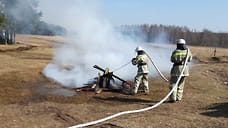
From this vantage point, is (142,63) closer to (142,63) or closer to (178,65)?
(142,63)

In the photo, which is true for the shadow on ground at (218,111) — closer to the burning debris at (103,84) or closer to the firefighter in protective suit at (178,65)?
the firefighter in protective suit at (178,65)

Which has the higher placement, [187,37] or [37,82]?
[187,37]

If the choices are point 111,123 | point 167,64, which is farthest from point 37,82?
point 167,64

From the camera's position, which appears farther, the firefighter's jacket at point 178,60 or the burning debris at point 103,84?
the burning debris at point 103,84

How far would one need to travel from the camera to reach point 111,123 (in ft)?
15.9

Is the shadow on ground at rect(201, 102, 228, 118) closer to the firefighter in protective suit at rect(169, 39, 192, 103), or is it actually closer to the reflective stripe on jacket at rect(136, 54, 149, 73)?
the firefighter in protective suit at rect(169, 39, 192, 103)

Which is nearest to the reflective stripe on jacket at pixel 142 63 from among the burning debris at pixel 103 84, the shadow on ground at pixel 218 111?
the burning debris at pixel 103 84

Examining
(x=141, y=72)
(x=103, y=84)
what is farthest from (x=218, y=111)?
(x=103, y=84)

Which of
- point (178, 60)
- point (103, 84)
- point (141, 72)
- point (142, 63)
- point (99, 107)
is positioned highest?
point (178, 60)

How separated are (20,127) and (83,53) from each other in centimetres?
796

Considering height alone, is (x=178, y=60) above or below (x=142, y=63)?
above

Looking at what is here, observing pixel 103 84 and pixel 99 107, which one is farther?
pixel 103 84

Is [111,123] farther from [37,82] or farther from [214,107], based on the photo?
[37,82]

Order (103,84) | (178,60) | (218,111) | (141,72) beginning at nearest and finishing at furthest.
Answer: (218,111)
(178,60)
(141,72)
(103,84)
